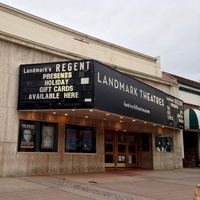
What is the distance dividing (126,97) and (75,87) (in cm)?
294

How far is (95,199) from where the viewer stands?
8273 millimetres

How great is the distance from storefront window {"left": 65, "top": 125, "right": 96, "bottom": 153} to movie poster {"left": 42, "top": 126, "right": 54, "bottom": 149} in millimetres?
881

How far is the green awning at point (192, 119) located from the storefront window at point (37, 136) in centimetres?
1181

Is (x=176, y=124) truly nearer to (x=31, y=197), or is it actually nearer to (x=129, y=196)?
(x=129, y=196)

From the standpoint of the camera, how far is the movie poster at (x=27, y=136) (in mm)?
13070

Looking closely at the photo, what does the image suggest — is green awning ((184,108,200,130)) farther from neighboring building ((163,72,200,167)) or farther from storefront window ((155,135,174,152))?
storefront window ((155,135,174,152))

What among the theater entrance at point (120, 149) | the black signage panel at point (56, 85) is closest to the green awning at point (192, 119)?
the theater entrance at point (120, 149)

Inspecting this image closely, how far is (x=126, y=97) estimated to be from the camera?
1409 cm

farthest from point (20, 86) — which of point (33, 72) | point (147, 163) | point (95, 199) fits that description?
point (147, 163)

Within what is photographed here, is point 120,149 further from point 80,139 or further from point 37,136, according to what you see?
point 37,136

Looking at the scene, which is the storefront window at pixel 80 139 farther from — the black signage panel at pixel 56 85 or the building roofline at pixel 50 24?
the building roofline at pixel 50 24

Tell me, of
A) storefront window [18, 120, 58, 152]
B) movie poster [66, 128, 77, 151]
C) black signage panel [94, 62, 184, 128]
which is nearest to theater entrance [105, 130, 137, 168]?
black signage panel [94, 62, 184, 128]

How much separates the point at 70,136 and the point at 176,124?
26.6ft

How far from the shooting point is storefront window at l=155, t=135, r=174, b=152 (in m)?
20.1
